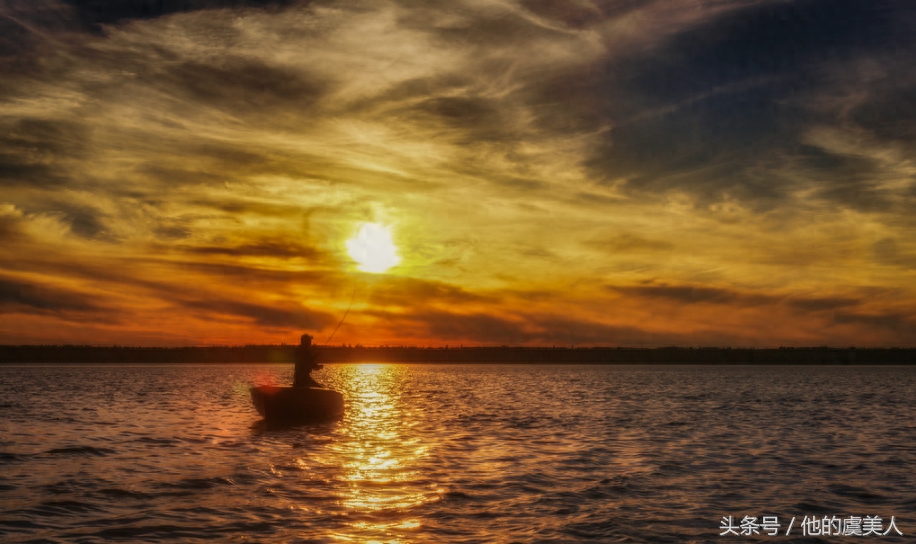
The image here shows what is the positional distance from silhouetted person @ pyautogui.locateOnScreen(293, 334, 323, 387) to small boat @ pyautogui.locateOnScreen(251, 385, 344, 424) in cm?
66

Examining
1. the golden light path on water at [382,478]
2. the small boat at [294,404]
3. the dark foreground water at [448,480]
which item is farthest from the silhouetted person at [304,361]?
the golden light path on water at [382,478]

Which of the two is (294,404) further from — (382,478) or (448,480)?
(448,480)

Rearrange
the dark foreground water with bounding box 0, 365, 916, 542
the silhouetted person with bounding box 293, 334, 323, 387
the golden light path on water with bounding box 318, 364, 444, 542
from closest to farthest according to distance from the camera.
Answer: the dark foreground water with bounding box 0, 365, 916, 542 < the golden light path on water with bounding box 318, 364, 444, 542 < the silhouetted person with bounding box 293, 334, 323, 387

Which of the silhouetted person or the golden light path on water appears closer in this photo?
the golden light path on water

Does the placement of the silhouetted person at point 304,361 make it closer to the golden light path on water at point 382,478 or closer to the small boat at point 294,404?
the small boat at point 294,404

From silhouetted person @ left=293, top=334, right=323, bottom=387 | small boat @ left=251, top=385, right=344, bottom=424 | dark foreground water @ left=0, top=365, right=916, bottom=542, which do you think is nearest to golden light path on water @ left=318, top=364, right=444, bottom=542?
dark foreground water @ left=0, top=365, right=916, bottom=542

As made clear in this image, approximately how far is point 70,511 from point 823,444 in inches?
988

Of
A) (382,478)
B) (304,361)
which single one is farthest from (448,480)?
(304,361)

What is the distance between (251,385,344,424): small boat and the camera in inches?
1313

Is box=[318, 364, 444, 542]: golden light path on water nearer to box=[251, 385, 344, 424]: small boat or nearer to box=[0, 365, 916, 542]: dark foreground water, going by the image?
box=[0, 365, 916, 542]: dark foreground water

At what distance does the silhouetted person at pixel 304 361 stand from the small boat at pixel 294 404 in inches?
25.9

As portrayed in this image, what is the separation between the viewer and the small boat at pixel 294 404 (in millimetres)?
33344

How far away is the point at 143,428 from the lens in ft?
112

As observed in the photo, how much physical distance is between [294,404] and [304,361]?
1.96m
